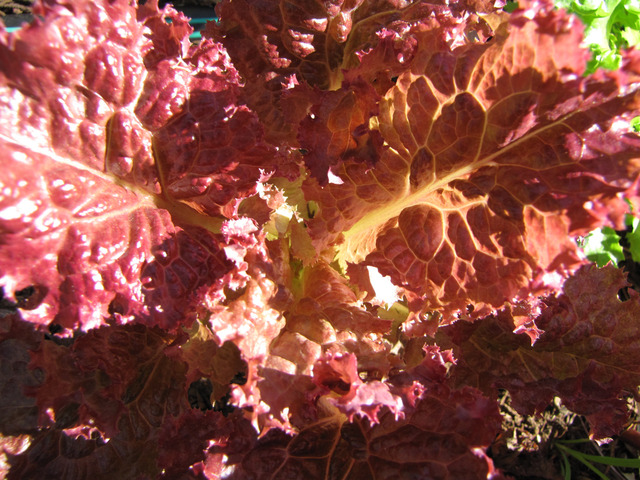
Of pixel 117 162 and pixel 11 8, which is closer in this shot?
pixel 117 162

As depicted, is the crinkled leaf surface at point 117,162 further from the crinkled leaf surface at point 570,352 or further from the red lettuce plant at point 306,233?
the crinkled leaf surface at point 570,352

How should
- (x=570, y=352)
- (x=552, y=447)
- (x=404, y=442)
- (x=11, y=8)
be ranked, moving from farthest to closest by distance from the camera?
(x=11, y=8), (x=552, y=447), (x=570, y=352), (x=404, y=442)

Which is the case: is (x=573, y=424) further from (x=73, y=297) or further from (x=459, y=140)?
(x=73, y=297)

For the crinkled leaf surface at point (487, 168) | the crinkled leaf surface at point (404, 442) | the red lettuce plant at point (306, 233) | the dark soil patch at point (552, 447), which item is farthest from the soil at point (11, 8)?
the dark soil patch at point (552, 447)

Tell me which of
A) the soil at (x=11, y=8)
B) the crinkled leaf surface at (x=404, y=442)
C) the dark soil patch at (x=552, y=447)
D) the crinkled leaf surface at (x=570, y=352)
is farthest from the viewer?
the soil at (x=11, y=8)

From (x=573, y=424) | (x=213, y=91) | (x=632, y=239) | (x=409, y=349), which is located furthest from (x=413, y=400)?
(x=632, y=239)

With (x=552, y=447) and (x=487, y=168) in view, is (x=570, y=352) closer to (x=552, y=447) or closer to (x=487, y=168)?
(x=552, y=447)

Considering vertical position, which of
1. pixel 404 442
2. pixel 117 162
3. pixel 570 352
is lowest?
pixel 570 352

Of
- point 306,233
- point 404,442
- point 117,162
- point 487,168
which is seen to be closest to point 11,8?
point 117,162

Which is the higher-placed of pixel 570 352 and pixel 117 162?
pixel 117 162

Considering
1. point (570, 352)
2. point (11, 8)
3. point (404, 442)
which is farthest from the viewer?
point (11, 8)

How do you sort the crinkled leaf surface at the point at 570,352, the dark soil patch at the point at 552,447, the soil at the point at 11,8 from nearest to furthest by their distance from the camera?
1. the crinkled leaf surface at the point at 570,352
2. the dark soil patch at the point at 552,447
3. the soil at the point at 11,8
